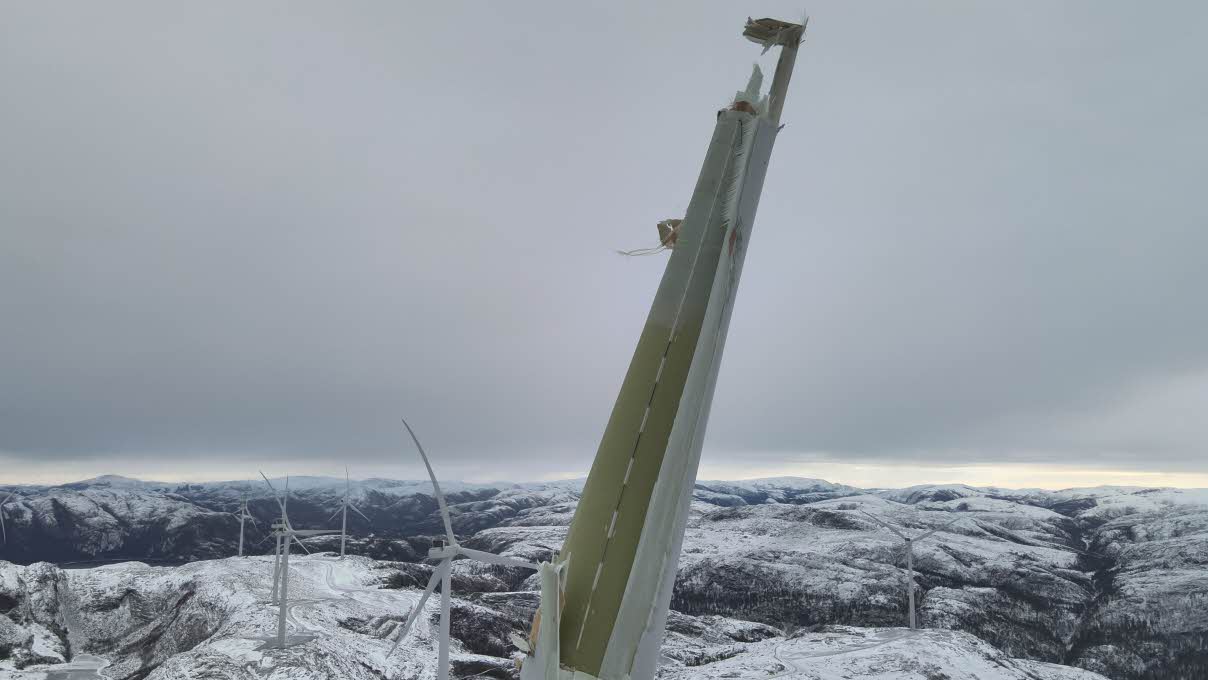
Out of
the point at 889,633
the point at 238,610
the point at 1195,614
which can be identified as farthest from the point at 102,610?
the point at 1195,614

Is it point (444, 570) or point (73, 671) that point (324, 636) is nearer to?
point (73, 671)

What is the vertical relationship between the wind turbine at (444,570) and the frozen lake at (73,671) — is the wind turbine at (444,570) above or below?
above

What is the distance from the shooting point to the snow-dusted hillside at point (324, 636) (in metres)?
85.2

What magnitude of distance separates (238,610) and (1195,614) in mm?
261660

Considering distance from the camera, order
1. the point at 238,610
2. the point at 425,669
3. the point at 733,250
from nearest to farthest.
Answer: the point at 733,250 → the point at 425,669 → the point at 238,610

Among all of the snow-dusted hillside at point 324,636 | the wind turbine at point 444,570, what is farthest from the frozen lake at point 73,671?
the wind turbine at point 444,570

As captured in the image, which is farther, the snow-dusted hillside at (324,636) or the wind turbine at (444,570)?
the snow-dusted hillside at (324,636)

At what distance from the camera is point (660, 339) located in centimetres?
1377

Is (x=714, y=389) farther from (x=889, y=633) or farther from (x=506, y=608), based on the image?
(x=506, y=608)

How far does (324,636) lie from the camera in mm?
96250

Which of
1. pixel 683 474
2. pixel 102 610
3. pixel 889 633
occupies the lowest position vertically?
pixel 102 610

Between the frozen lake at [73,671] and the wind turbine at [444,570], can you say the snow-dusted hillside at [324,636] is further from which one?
the wind turbine at [444,570]

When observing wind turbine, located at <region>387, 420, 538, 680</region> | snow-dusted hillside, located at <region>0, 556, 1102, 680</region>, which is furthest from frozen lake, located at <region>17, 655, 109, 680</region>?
wind turbine, located at <region>387, 420, 538, 680</region>

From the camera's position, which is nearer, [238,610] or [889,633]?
[889,633]
